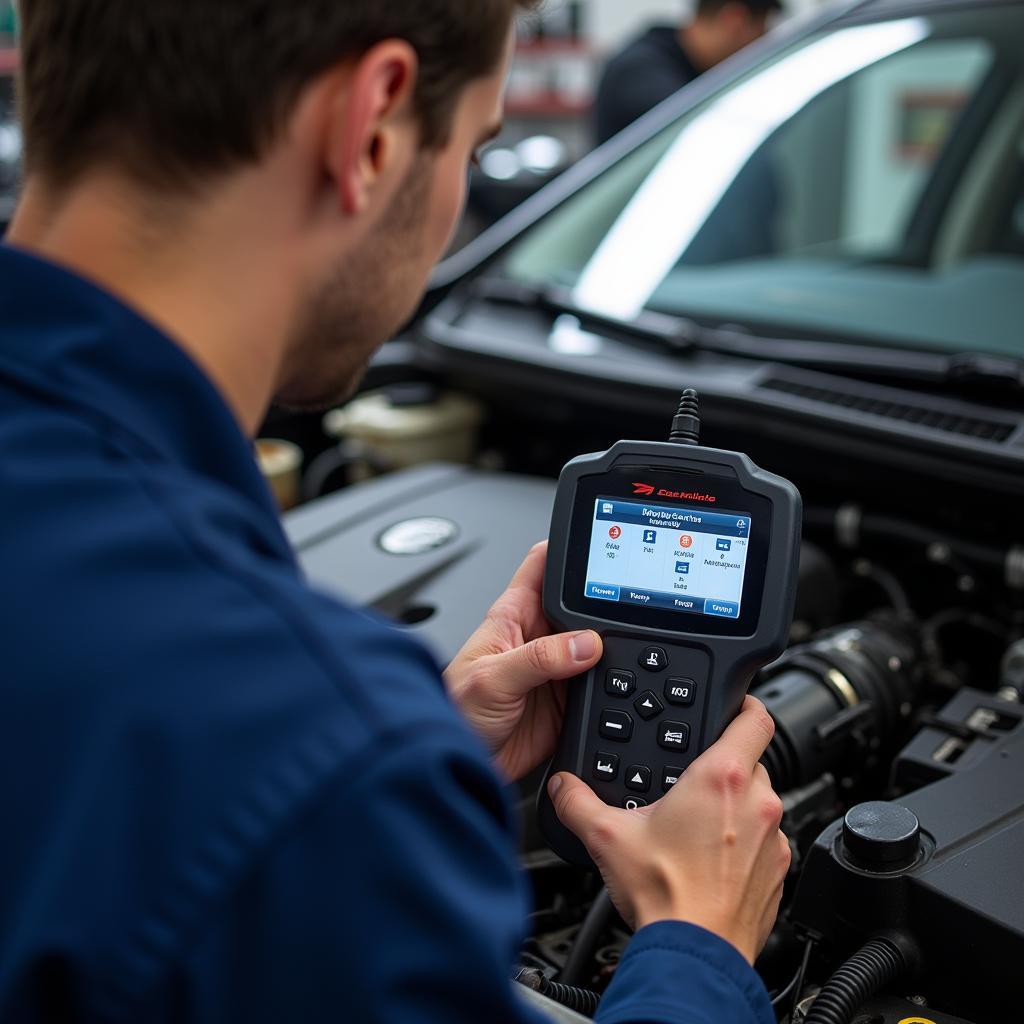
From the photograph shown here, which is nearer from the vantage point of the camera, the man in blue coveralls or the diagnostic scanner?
the man in blue coveralls

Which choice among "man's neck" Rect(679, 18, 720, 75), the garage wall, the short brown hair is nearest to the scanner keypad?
the short brown hair

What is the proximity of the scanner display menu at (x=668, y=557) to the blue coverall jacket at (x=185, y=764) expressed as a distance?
0.37m

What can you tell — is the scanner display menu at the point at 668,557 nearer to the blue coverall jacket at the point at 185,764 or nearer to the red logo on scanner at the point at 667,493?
the red logo on scanner at the point at 667,493

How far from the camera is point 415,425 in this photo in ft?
5.14

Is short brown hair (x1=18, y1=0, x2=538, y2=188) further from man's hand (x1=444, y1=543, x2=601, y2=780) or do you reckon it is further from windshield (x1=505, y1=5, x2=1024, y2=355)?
windshield (x1=505, y1=5, x2=1024, y2=355)

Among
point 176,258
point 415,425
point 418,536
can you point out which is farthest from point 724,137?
point 176,258

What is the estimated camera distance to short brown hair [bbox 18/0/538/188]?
0.56 m

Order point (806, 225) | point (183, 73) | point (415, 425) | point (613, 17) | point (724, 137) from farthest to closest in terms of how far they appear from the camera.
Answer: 1. point (613, 17)
2. point (806, 225)
3. point (724, 137)
4. point (415, 425)
5. point (183, 73)

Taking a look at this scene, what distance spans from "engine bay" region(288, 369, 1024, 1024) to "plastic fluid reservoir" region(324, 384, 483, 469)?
0.04m

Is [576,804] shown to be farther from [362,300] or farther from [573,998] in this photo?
[362,300]

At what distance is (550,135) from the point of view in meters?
8.18

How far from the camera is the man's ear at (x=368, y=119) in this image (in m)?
0.59

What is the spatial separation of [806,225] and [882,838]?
1.37m

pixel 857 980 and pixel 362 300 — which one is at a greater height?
pixel 362 300
